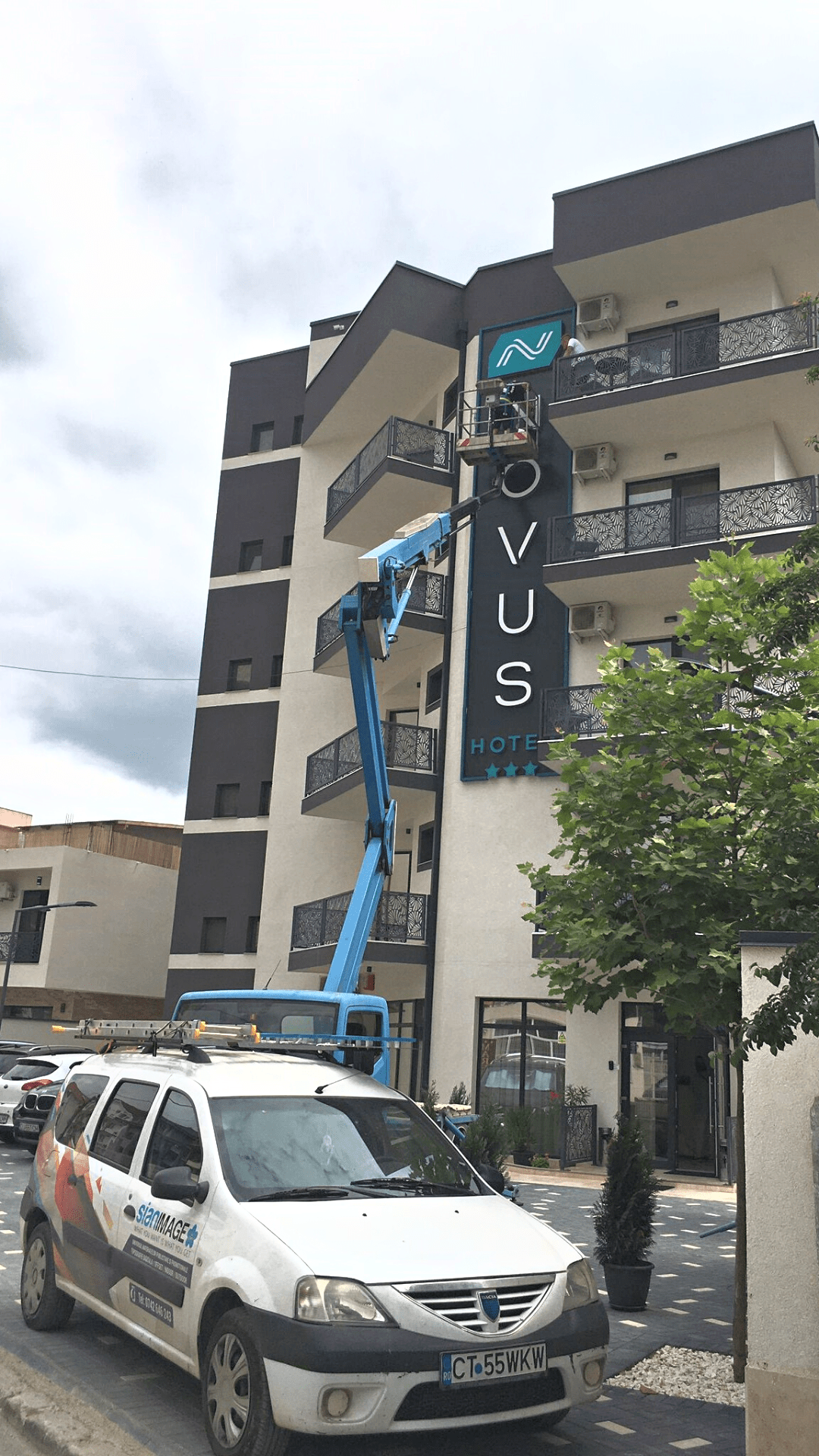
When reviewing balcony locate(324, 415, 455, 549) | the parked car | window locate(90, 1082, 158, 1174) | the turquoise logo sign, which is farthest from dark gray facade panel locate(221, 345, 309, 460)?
window locate(90, 1082, 158, 1174)

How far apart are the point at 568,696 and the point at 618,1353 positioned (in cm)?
1622

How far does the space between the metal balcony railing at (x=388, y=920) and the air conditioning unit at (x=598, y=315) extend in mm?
13065

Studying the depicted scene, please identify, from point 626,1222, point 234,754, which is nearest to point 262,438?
point 234,754

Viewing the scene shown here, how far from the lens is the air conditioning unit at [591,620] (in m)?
23.8

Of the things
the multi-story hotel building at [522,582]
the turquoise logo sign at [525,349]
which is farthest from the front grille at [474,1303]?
the turquoise logo sign at [525,349]

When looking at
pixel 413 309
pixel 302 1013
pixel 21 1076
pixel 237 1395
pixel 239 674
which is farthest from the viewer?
pixel 239 674

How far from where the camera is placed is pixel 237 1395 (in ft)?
17.3

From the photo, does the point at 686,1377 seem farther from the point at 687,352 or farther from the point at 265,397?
the point at 265,397

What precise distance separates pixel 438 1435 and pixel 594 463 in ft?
72.4

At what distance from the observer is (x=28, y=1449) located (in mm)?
5516

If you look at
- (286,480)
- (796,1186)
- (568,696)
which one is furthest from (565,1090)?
(286,480)

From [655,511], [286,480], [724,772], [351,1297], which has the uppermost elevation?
[286,480]

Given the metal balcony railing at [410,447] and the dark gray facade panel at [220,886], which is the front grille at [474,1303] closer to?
the metal balcony railing at [410,447]

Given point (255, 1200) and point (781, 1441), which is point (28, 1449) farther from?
point (781, 1441)
